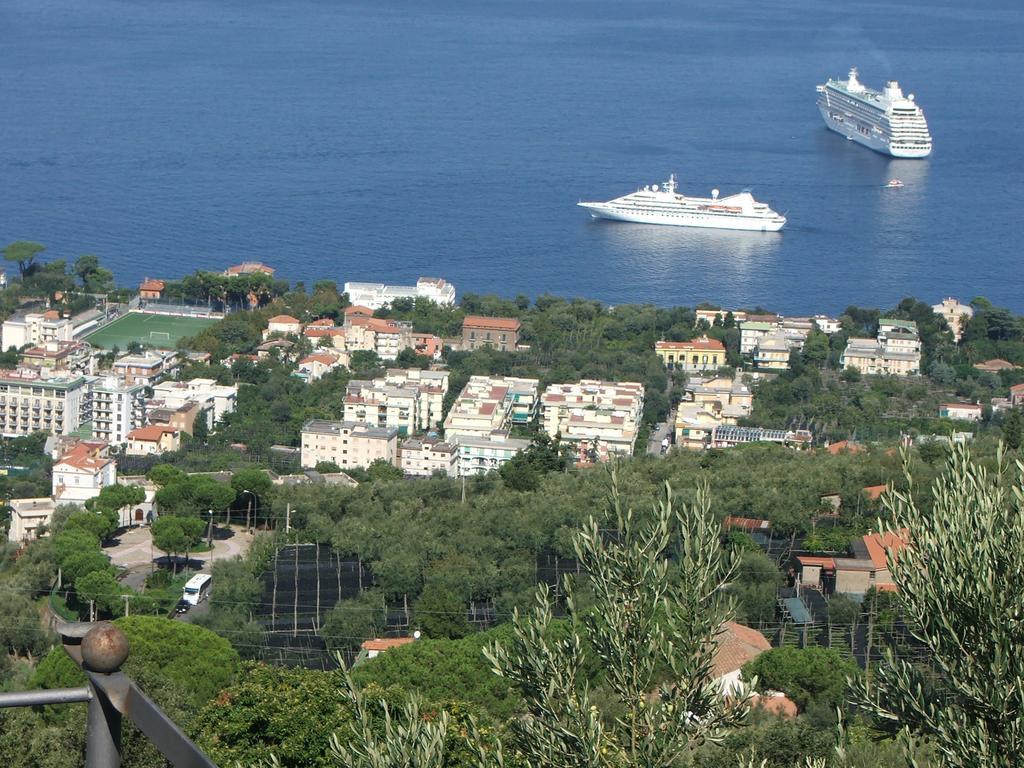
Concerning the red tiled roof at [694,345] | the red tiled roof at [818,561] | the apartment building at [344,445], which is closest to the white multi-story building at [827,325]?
the red tiled roof at [694,345]

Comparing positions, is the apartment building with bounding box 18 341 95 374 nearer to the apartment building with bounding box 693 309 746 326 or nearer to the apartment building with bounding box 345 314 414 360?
the apartment building with bounding box 345 314 414 360

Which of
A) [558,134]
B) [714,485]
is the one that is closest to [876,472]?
[714,485]

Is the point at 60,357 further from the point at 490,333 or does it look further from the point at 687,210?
the point at 687,210

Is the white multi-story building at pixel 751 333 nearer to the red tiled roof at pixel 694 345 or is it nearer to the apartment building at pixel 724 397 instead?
the red tiled roof at pixel 694 345

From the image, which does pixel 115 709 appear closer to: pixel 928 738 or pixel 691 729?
pixel 691 729

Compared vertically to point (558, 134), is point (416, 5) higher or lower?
higher

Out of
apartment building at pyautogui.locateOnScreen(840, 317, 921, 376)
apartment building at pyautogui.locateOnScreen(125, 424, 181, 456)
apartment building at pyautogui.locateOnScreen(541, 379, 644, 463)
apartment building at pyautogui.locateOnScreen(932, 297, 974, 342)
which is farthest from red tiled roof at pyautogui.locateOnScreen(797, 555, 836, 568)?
apartment building at pyautogui.locateOnScreen(932, 297, 974, 342)
